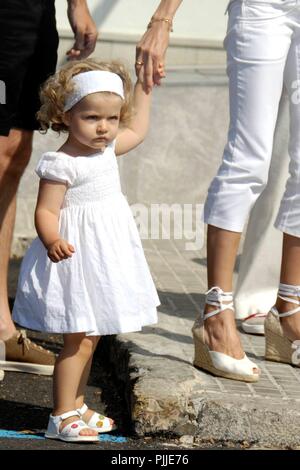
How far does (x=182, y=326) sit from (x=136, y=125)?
1188mm

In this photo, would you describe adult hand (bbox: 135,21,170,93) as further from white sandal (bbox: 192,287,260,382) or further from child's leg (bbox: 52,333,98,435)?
child's leg (bbox: 52,333,98,435)

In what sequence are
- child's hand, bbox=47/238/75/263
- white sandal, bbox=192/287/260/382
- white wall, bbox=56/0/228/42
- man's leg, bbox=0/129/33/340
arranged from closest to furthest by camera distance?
1. child's hand, bbox=47/238/75/263
2. white sandal, bbox=192/287/260/382
3. man's leg, bbox=0/129/33/340
4. white wall, bbox=56/0/228/42

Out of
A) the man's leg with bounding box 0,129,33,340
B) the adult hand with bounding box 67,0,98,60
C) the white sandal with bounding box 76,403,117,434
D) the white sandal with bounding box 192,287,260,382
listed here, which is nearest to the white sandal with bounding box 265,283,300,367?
the white sandal with bounding box 192,287,260,382

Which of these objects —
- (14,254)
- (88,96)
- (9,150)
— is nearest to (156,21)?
(88,96)

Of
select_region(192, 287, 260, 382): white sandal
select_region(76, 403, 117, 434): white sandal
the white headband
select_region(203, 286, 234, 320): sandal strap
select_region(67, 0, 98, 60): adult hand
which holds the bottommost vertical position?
select_region(76, 403, 117, 434): white sandal

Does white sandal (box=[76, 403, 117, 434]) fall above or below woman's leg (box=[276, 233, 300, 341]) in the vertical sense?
below

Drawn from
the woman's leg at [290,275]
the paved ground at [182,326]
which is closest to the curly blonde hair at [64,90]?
the woman's leg at [290,275]

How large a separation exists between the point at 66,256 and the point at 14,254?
9.72 feet

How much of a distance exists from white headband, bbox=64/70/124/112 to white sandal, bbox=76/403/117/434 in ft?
3.38

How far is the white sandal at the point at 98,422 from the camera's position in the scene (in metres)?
4.57

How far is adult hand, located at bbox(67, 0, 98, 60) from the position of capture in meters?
5.35

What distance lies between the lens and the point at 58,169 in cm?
447

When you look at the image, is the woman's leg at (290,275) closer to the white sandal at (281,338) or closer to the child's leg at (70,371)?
the white sandal at (281,338)

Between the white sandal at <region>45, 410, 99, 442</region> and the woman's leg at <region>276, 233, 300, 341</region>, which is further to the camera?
the woman's leg at <region>276, 233, 300, 341</region>
